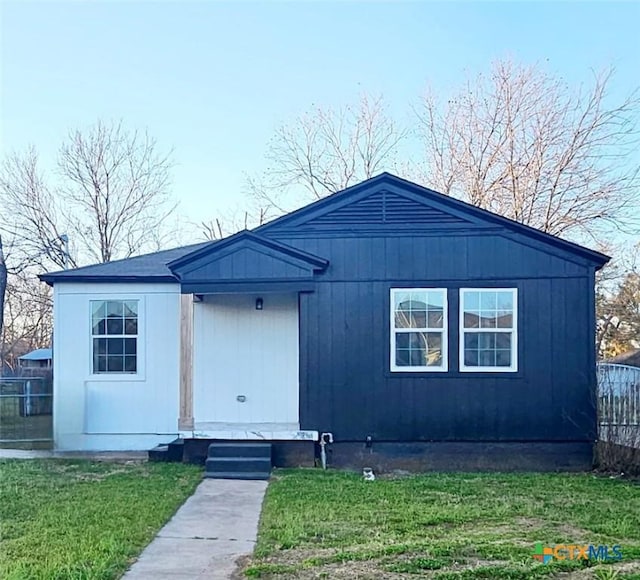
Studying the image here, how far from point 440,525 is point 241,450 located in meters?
3.63

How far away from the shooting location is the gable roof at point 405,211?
28.5 feet

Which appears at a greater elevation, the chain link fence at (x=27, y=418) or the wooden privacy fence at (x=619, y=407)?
the wooden privacy fence at (x=619, y=407)

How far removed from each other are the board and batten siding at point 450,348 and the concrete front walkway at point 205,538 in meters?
2.09

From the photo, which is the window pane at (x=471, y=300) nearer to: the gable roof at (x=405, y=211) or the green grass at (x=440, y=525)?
the gable roof at (x=405, y=211)

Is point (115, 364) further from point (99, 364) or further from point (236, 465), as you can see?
point (236, 465)

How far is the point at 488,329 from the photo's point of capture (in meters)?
8.65

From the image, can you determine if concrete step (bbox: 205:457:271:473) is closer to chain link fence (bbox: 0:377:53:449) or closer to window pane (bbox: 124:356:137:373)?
window pane (bbox: 124:356:137:373)

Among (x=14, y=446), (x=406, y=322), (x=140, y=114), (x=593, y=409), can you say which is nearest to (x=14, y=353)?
(x=140, y=114)

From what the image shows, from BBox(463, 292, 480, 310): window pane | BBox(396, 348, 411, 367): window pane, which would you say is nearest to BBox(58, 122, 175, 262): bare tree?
BBox(396, 348, 411, 367): window pane

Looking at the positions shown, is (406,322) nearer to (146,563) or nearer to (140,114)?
(146,563)

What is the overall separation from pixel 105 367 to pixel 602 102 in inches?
652

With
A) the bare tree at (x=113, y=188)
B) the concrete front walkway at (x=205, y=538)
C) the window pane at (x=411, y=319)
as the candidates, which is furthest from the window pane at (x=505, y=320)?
the bare tree at (x=113, y=188)

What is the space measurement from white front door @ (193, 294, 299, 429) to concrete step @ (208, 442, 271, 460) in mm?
743

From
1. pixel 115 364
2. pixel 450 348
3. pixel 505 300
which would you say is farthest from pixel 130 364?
pixel 505 300
